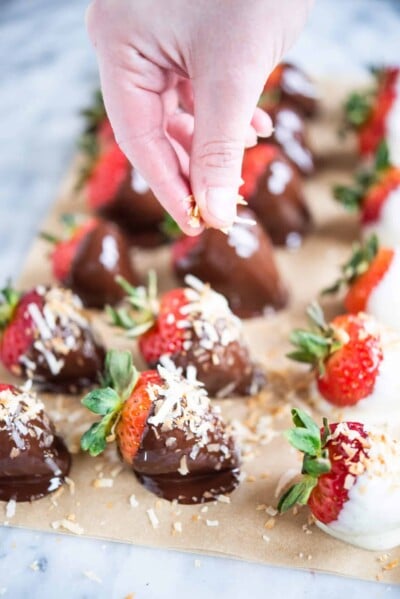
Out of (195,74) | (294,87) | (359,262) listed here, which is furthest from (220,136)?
(294,87)

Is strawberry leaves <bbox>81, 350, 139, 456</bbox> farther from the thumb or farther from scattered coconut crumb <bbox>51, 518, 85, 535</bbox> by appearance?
the thumb

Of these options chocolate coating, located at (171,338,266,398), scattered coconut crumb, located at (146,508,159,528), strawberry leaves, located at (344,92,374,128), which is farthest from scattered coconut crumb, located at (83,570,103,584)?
strawberry leaves, located at (344,92,374,128)

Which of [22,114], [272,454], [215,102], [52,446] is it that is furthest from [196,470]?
[22,114]

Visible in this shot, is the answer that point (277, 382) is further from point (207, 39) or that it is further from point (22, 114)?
point (22, 114)

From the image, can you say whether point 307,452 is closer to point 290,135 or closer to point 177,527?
point 177,527

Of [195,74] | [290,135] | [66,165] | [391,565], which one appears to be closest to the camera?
[195,74]

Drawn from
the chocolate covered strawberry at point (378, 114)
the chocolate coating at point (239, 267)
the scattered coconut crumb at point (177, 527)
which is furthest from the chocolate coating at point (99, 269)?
the chocolate covered strawberry at point (378, 114)
